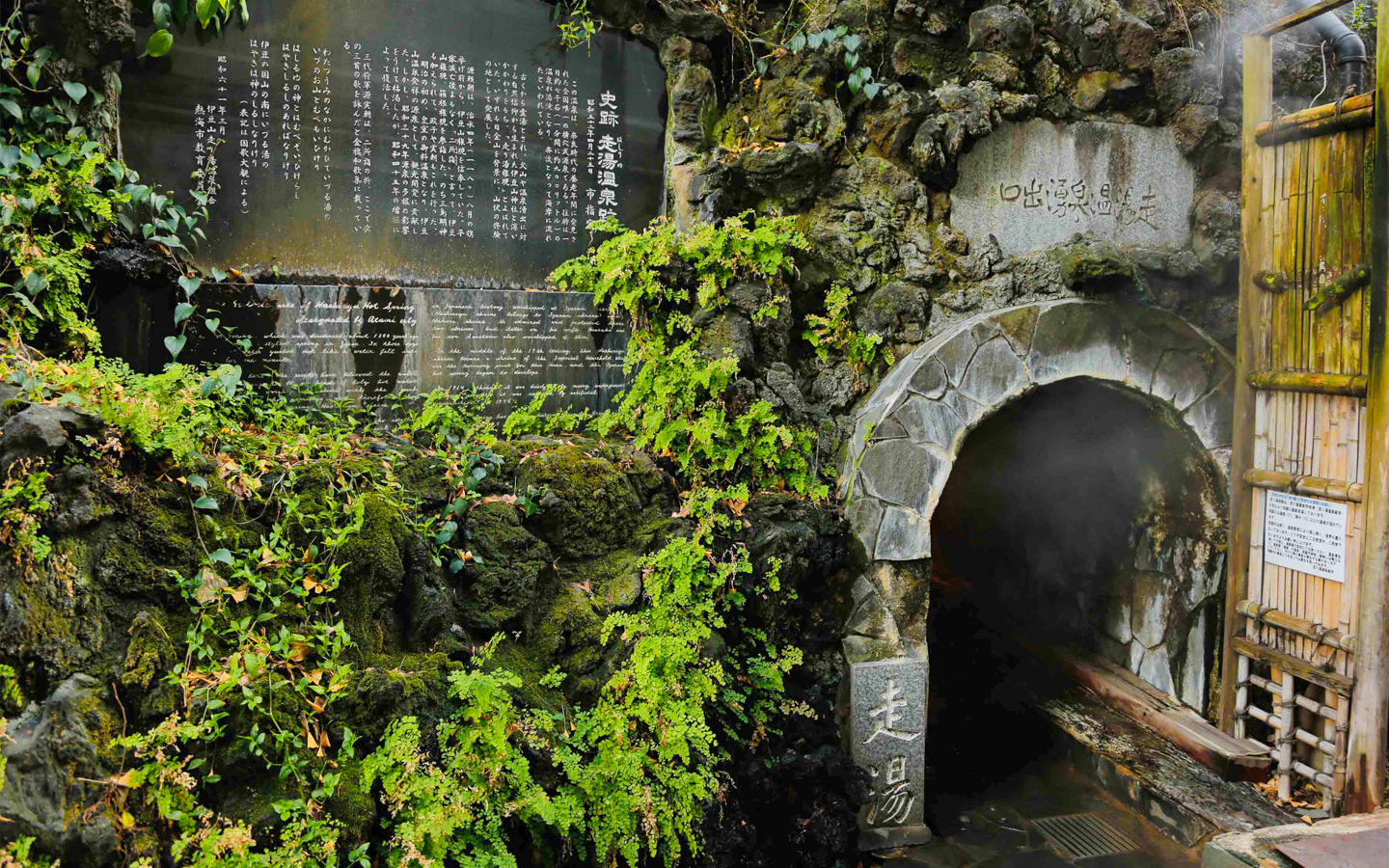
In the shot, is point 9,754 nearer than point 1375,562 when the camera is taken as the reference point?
Yes

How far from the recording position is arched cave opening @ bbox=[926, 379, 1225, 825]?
7094 millimetres

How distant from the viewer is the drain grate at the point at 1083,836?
6.30 meters

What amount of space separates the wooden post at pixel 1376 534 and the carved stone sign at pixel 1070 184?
1.54m

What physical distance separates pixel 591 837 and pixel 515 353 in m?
3.25

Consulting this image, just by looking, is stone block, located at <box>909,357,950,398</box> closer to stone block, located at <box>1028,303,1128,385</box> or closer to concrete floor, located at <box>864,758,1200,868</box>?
stone block, located at <box>1028,303,1128,385</box>

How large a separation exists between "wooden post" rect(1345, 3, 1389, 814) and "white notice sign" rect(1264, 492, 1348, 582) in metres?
0.31

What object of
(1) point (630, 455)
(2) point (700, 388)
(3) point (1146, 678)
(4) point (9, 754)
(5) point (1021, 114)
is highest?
(5) point (1021, 114)

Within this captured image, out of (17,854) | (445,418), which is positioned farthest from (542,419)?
(17,854)

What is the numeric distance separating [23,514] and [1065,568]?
827cm

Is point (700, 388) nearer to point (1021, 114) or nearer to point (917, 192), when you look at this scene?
point (917, 192)

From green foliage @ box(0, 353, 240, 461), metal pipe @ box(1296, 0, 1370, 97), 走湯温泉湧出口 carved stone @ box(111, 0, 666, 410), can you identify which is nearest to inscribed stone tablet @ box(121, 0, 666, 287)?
走湯温泉湧出口 carved stone @ box(111, 0, 666, 410)

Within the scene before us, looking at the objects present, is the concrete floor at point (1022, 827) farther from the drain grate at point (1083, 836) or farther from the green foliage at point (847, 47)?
the green foliage at point (847, 47)

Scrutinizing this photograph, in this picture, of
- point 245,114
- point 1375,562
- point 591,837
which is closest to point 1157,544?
point 1375,562

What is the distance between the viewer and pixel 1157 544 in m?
7.47
